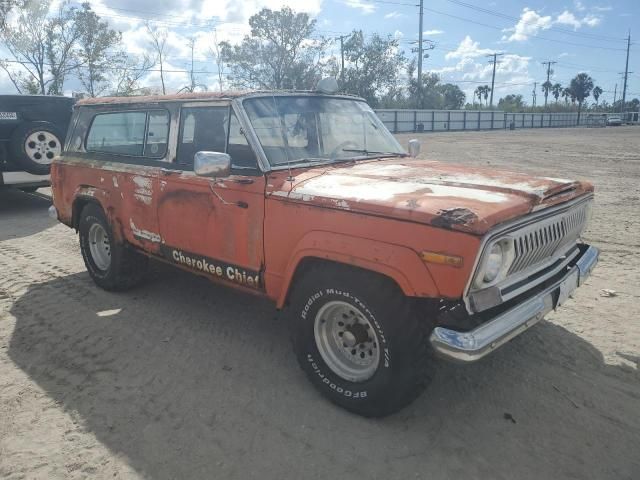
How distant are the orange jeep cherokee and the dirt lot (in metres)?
0.38

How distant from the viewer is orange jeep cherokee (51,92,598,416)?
8.59 feet

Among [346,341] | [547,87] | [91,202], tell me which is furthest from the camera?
[547,87]

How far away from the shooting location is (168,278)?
5.64 meters

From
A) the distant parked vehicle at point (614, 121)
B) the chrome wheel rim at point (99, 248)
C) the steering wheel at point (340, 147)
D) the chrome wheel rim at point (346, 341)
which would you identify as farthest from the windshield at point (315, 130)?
the distant parked vehicle at point (614, 121)

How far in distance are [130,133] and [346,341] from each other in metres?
3.01

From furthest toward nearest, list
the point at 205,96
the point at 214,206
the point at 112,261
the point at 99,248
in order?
1. the point at 99,248
2. the point at 112,261
3. the point at 205,96
4. the point at 214,206

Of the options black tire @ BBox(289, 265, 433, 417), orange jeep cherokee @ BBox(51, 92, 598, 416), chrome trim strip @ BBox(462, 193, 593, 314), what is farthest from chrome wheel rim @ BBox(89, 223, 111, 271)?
chrome trim strip @ BBox(462, 193, 593, 314)

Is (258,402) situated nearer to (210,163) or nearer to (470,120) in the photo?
(210,163)

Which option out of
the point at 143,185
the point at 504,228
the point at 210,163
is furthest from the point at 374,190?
the point at 143,185

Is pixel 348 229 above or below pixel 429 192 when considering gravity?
below

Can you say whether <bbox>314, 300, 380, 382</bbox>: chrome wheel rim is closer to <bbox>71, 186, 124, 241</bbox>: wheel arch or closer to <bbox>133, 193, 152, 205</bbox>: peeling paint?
<bbox>133, 193, 152, 205</bbox>: peeling paint

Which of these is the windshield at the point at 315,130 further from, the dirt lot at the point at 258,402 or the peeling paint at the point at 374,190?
the dirt lot at the point at 258,402

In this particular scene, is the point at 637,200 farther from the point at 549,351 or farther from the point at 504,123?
the point at 504,123

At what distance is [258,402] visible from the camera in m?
3.25
